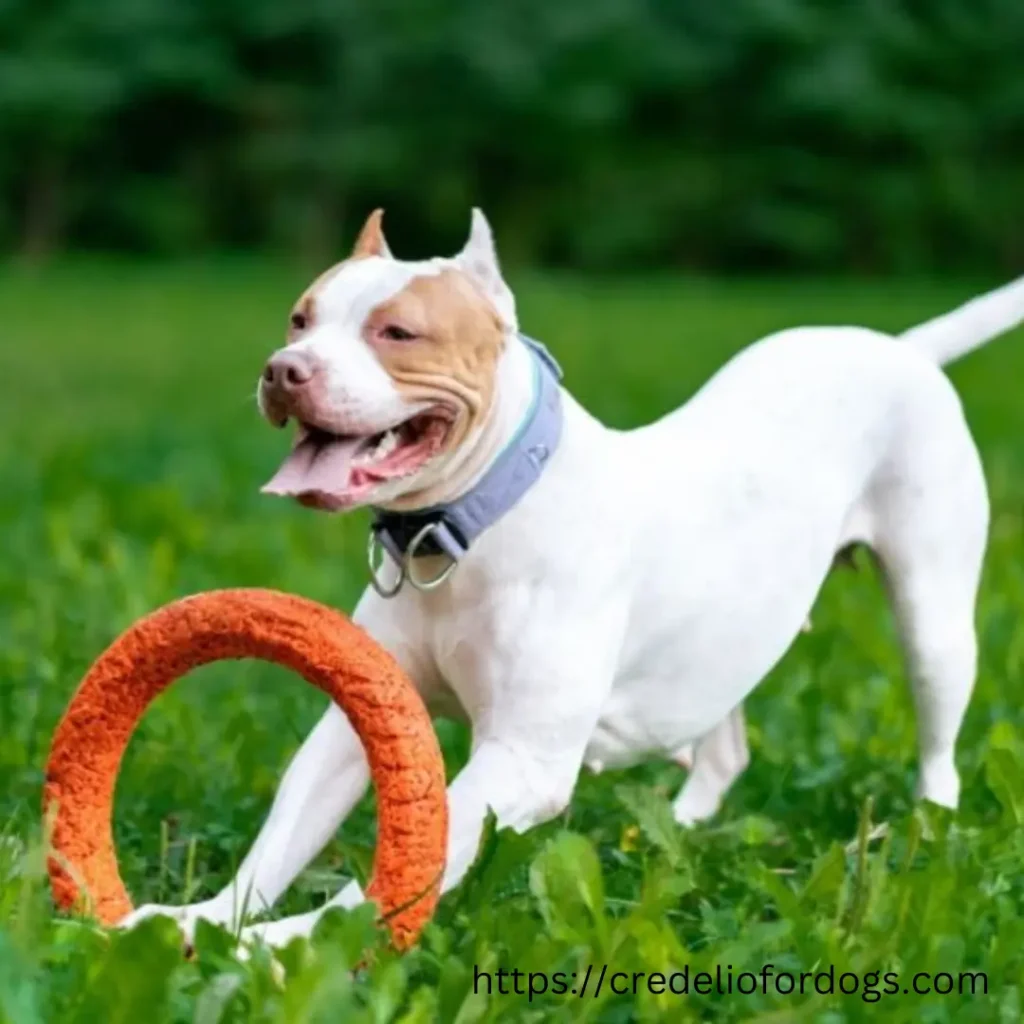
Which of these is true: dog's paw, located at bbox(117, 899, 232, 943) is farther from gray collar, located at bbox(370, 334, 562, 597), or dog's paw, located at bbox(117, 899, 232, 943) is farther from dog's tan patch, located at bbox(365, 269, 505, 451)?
dog's tan patch, located at bbox(365, 269, 505, 451)

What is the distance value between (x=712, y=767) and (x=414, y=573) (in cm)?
119

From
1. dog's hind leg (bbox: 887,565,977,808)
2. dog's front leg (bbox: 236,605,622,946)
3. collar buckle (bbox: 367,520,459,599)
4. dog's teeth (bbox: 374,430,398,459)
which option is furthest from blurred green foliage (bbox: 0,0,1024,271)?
dog's teeth (bbox: 374,430,398,459)

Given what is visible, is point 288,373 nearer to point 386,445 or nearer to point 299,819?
point 386,445

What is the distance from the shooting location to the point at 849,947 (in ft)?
11.0

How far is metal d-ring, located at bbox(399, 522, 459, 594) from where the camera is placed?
11.9 ft

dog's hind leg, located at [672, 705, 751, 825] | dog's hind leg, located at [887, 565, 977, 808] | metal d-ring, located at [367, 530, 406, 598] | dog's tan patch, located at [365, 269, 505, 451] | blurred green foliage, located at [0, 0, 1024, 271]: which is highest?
dog's tan patch, located at [365, 269, 505, 451]

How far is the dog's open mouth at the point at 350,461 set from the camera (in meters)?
3.38

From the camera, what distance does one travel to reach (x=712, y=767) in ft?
15.5

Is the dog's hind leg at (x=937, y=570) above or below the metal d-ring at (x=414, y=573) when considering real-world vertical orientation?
below

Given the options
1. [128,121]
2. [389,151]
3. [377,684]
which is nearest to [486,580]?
[377,684]

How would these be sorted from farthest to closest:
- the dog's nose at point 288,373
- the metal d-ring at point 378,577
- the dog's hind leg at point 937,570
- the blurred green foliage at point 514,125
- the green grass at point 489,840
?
the blurred green foliage at point 514,125 < the dog's hind leg at point 937,570 < the metal d-ring at point 378,577 < the dog's nose at point 288,373 < the green grass at point 489,840

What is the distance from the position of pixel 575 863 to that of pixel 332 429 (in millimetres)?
717

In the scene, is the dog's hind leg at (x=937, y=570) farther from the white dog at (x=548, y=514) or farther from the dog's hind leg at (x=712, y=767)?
the dog's hind leg at (x=712, y=767)

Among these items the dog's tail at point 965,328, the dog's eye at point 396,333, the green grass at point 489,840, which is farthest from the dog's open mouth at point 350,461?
the dog's tail at point 965,328
